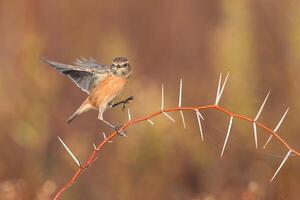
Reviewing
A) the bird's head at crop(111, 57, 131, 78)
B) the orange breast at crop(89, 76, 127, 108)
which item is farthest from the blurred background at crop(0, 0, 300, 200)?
the bird's head at crop(111, 57, 131, 78)

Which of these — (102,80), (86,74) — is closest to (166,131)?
(102,80)

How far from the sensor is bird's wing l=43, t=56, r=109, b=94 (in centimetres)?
564

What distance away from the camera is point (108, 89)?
5.95 metres

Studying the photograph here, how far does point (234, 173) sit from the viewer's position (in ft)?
25.9

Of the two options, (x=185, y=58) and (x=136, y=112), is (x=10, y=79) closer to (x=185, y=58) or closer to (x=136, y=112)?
(x=136, y=112)

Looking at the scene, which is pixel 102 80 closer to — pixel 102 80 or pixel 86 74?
pixel 102 80

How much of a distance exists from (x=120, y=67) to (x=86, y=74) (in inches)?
9.8

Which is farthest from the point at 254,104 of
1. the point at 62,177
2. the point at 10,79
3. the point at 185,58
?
the point at 185,58

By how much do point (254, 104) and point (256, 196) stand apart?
1.73 meters

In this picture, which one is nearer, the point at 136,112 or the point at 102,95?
the point at 102,95

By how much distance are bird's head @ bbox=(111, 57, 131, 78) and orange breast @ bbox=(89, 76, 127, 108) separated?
0.04m

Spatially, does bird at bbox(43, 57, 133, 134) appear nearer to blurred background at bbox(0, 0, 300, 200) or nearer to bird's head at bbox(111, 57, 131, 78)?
bird's head at bbox(111, 57, 131, 78)

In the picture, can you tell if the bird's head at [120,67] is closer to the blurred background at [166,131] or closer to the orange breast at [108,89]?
the orange breast at [108,89]

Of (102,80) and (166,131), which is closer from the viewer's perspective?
(102,80)
